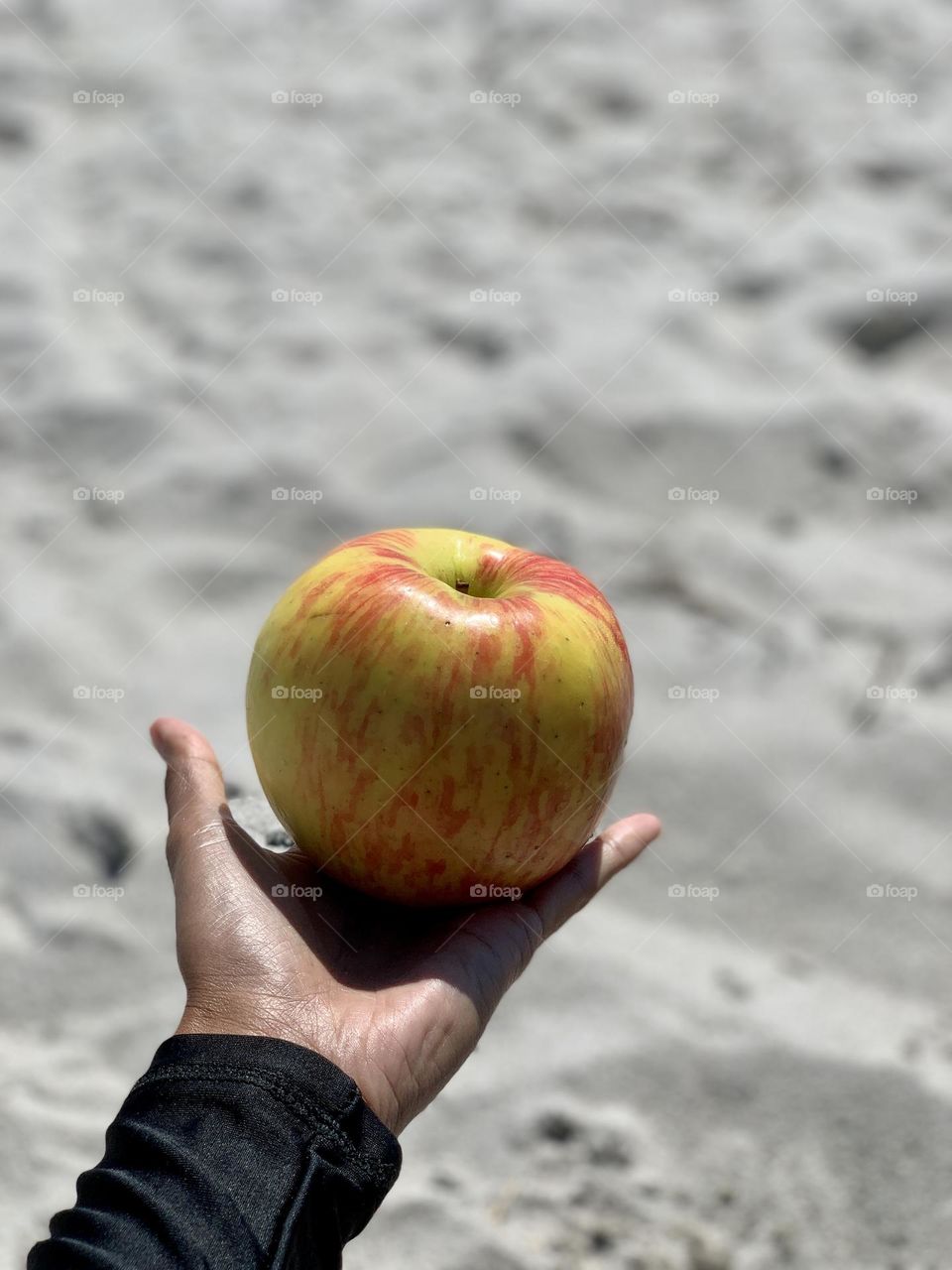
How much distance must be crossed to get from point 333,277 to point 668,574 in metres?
1.68

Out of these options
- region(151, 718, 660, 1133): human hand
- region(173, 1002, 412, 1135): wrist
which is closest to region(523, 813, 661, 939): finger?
region(151, 718, 660, 1133): human hand

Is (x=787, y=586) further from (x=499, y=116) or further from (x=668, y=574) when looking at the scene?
(x=499, y=116)

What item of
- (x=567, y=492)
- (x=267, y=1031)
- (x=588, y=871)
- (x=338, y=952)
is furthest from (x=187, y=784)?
(x=567, y=492)

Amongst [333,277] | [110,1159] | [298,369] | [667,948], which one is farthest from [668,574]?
[110,1159]

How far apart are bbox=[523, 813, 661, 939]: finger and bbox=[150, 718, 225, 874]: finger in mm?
560

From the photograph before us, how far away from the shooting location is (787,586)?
339 centimetres

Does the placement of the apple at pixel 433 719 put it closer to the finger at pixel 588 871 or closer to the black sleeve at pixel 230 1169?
the finger at pixel 588 871

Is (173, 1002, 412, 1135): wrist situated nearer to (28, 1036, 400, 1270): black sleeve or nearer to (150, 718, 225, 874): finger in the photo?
(28, 1036, 400, 1270): black sleeve

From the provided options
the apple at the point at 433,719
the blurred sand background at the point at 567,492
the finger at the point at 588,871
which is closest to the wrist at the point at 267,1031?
the apple at the point at 433,719

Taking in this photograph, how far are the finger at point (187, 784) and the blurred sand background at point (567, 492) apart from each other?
0.63 meters

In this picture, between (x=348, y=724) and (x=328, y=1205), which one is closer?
(x=328, y=1205)

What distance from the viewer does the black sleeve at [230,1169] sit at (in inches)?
53.9

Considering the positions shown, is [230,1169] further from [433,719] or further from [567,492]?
[567,492]

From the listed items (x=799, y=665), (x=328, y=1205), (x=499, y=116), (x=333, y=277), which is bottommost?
(x=799, y=665)
